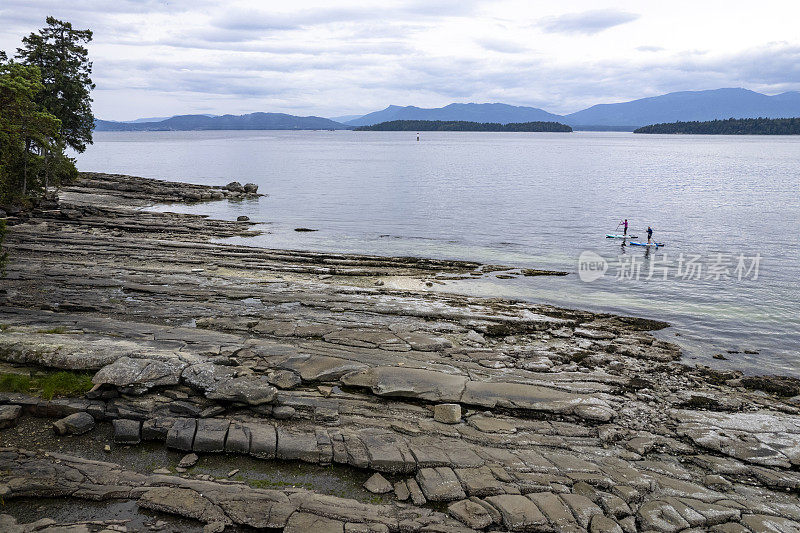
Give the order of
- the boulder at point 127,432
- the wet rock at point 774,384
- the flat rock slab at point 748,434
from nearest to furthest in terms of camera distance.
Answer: the boulder at point 127,432 < the flat rock slab at point 748,434 < the wet rock at point 774,384

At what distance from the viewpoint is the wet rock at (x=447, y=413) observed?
13.2 metres

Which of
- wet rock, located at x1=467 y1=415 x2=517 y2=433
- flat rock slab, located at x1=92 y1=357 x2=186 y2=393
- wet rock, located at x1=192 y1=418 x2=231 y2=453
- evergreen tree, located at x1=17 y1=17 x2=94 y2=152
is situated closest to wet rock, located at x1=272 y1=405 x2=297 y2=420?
wet rock, located at x1=192 y1=418 x2=231 y2=453

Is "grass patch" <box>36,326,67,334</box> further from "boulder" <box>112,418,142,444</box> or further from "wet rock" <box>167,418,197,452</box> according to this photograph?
"wet rock" <box>167,418,197,452</box>

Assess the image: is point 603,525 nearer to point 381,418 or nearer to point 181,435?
point 381,418

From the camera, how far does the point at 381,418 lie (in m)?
13.2

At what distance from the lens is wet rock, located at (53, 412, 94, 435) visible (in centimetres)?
1205

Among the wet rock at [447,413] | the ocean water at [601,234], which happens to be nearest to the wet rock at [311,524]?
the wet rock at [447,413]

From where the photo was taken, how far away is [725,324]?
2339 centimetres

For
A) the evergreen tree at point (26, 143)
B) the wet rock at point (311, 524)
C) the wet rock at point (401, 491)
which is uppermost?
the evergreen tree at point (26, 143)

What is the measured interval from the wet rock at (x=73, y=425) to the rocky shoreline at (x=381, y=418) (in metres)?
0.05

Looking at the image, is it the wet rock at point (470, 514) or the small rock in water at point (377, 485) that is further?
the small rock in water at point (377, 485)

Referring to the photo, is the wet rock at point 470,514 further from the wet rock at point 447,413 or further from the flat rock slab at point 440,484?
the wet rock at point 447,413

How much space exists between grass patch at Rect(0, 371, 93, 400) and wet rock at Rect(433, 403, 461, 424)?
9.03 m

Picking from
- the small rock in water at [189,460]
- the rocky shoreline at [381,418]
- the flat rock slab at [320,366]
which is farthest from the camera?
the flat rock slab at [320,366]
